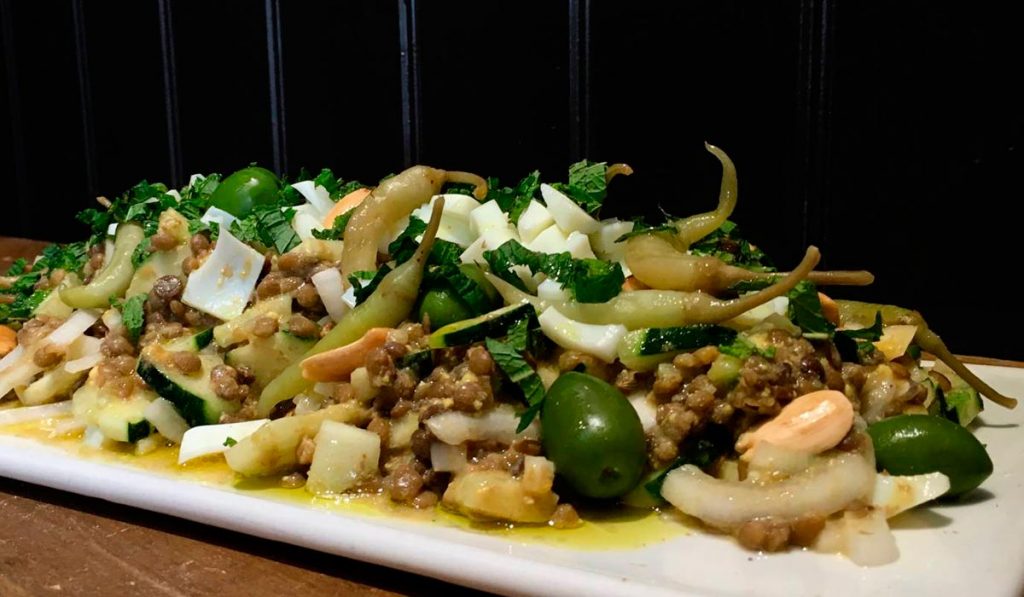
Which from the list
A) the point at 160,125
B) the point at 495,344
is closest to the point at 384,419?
the point at 495,344

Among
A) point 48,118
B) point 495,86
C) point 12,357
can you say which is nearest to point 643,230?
point 12,357

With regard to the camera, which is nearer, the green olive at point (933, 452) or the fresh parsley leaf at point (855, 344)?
the green olive at point (933, 452)

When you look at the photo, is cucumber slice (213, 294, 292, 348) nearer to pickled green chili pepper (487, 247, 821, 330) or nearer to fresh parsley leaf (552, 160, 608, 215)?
pickled green chili pepper (487, 247, 821, 330)

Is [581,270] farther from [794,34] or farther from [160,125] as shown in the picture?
[160,125]

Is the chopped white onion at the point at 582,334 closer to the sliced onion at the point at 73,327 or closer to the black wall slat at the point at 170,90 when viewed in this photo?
the sliced onion at the point at 73,327

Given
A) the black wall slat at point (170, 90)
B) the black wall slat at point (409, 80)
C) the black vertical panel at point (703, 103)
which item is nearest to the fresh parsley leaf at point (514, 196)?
the black vertical panel at point (703, 103)

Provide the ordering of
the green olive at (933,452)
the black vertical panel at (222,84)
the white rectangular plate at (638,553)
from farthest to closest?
the black vertical panel at (222,84), the green olive at (933,452), the white rectangular plate at (638,553)

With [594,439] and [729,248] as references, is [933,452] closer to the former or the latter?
[594,439]
